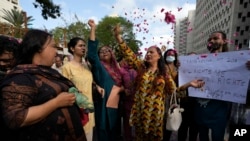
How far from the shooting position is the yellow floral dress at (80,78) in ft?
11.5

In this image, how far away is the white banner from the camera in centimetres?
321

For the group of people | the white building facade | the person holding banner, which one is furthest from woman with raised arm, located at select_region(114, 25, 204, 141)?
the white building facade

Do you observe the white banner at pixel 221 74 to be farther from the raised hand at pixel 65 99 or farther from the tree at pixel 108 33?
the tree at pixel 108 33

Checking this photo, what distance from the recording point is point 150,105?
3.47 m

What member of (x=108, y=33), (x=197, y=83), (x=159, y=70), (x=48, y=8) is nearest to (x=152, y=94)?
(x=159, y=70)

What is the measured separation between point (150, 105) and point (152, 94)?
15 centimetres

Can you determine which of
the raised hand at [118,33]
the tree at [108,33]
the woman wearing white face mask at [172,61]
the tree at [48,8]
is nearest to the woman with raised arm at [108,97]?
the raised hand at [118,33]

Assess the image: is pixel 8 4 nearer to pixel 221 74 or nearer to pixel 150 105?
pixel 150 105

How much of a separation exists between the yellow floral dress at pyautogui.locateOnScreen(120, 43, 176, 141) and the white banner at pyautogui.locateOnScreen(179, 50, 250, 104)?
436 mm

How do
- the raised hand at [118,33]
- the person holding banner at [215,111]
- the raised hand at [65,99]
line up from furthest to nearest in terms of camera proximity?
the raised hand at [118,33] < the person holding banner at [215,111] < the raised hand at [65,99]

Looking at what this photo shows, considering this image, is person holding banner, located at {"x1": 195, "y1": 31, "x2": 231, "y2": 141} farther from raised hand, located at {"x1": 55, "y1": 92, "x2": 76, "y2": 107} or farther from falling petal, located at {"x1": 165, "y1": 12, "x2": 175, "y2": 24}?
raised hand, located at {"x1": 55, "y1": 92, "x2": 76, "y2": 107}

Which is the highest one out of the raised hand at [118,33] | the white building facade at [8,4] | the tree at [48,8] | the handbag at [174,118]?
the white building facade at [8,4]

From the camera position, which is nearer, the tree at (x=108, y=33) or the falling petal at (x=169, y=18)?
the falling petal at (x=169, y=18)

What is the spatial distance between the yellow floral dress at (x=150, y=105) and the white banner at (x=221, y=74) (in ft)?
1.43
